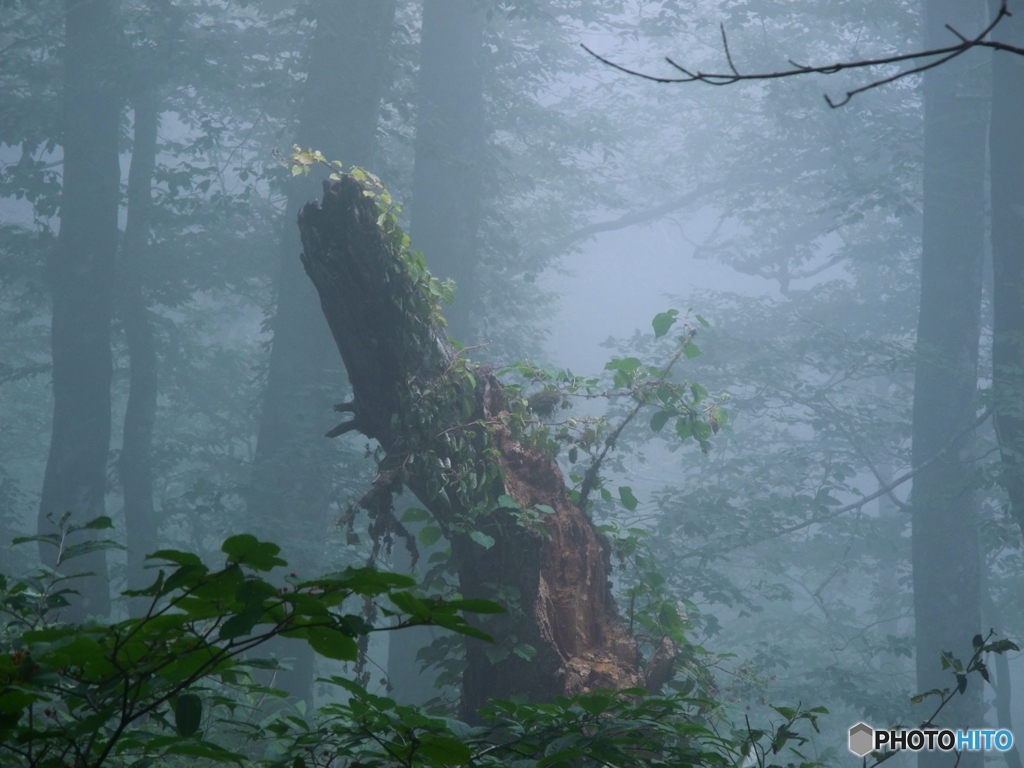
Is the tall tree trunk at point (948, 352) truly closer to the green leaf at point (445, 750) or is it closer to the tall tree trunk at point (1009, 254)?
the tall tree trunk at point (1009, 254)

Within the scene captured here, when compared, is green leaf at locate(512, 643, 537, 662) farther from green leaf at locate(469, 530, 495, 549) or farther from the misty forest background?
the misty forest background

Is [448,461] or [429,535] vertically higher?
[448,461]

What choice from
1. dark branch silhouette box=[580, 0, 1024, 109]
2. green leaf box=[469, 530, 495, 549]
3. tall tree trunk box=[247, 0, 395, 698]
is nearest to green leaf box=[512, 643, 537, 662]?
green leaf box=[469, 530, 495, 549]

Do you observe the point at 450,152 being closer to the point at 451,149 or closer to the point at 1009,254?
the point at 451,149

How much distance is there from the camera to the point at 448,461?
155 inches

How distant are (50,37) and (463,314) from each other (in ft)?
27.0

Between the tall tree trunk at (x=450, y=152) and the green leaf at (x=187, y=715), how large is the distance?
928cm

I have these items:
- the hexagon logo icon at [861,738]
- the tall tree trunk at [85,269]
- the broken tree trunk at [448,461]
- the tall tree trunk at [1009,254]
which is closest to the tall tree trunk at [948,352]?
the tall tree trunk at [1009,254]

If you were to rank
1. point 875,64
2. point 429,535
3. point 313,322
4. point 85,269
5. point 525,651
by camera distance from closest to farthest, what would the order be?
point 875,64 < point 525,651 < point 429,535 < point 313,322 < point 85,269

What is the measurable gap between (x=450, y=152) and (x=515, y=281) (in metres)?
6.77

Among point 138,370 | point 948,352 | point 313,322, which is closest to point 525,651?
point 313,322

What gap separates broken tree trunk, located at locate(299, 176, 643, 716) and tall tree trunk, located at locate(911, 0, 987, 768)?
7353mm

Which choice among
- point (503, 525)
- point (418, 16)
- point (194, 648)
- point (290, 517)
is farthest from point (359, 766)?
point (418, 16)

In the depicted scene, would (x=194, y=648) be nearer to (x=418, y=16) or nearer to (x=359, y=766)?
(x=359, y=766)
